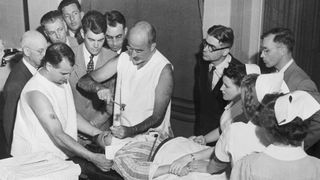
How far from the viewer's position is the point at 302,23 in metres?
4.10

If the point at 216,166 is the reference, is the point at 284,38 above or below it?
above

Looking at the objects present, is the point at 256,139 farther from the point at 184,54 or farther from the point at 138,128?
the point at 184,54

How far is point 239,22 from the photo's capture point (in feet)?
14.0

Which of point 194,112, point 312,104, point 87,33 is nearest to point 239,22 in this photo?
point 194,112

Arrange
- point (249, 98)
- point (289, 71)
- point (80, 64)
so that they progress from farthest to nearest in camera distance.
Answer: point (80, 64) → point (289, 71) → point (249, 98)

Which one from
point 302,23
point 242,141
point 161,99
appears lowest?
point 161,99

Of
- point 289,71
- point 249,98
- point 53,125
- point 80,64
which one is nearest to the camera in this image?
point 249,98

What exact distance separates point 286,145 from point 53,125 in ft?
4.81

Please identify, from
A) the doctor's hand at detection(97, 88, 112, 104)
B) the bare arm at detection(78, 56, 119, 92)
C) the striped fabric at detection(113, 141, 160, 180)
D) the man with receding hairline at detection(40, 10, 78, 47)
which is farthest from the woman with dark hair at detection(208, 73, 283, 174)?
the man with receding hairline at detection(40, 10, 78, 47)

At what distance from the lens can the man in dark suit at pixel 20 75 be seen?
3352 millimetres

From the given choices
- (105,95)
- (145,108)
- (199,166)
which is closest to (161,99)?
(145,108)

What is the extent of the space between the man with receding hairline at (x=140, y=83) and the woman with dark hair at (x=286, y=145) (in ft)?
4.33

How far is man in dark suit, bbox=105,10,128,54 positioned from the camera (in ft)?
12.5

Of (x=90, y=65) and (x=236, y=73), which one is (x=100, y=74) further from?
(x=236, y=73)
